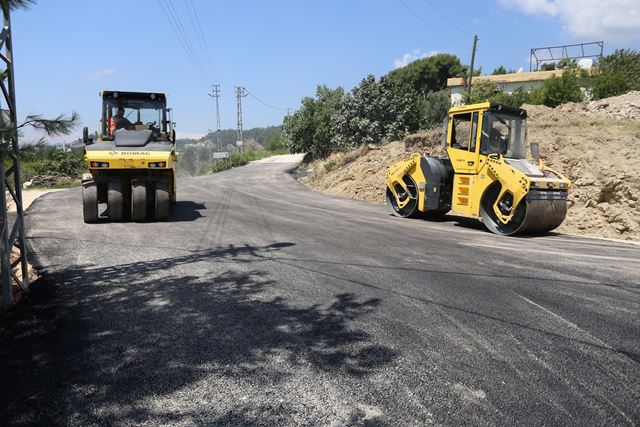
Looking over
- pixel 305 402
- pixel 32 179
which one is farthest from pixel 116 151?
pixel 32 179

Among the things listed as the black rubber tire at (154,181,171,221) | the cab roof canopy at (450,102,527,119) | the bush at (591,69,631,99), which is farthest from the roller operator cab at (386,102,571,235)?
the bush at (591,69,631,99)

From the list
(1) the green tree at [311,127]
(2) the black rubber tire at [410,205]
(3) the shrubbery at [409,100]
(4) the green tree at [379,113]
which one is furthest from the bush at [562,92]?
(2) the black rubber tire at [410,205]

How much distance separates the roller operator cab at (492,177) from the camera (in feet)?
31.9

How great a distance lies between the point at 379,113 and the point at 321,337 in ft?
82.3

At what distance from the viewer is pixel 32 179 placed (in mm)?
27812

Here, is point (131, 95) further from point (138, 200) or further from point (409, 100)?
point (409, 100)

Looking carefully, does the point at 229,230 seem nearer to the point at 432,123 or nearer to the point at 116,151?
the point at 116,151

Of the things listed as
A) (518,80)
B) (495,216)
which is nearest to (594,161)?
(495,216)

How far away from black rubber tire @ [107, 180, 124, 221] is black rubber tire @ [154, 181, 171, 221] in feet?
2.44

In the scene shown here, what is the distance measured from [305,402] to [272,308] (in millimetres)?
1837

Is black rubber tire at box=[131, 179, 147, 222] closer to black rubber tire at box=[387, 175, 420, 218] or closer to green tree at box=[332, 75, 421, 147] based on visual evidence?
black rubber tire at box=[387, 175, 420, 218]

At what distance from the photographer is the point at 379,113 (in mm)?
27984

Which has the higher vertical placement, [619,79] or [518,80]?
[518,80]

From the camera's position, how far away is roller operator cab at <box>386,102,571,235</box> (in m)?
9.73
